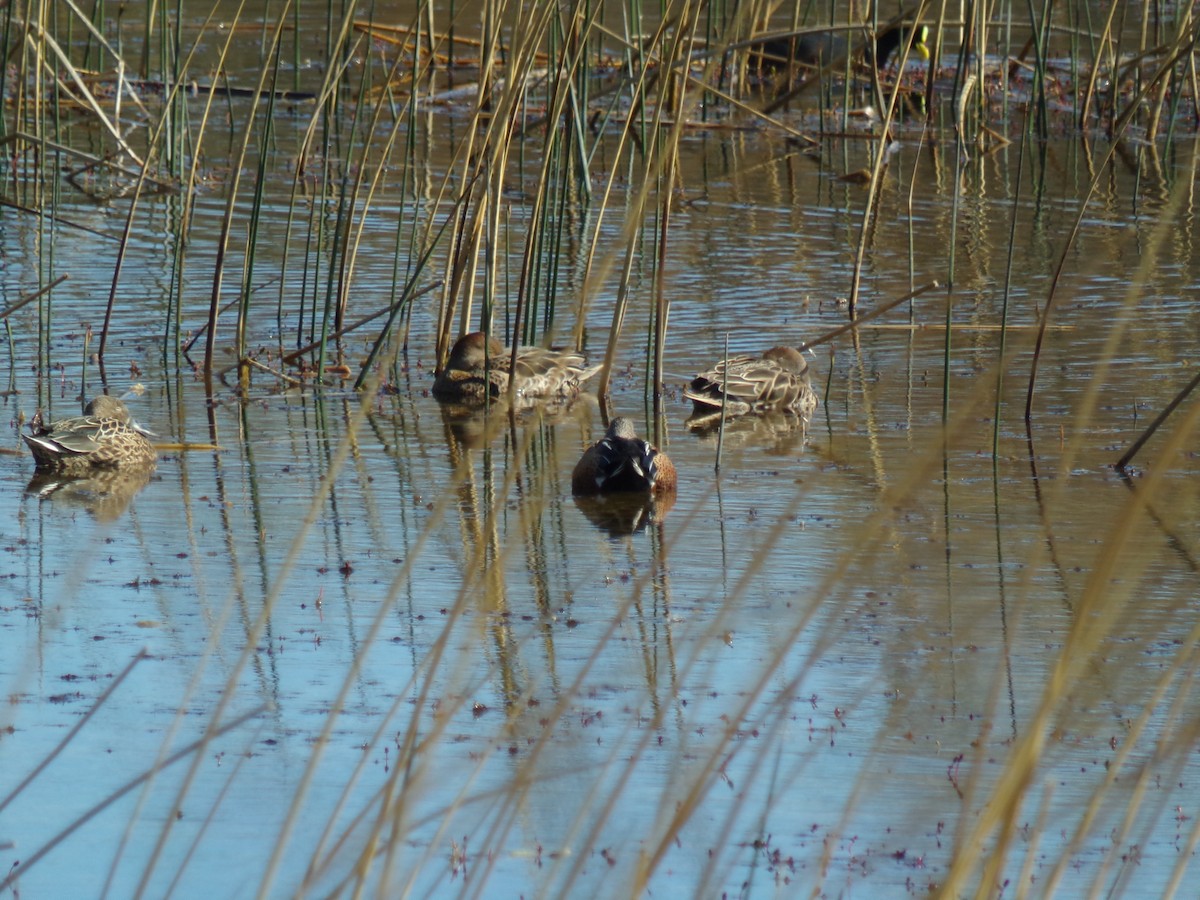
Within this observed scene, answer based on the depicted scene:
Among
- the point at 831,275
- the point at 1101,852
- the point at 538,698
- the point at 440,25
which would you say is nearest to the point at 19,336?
the point at 831,275

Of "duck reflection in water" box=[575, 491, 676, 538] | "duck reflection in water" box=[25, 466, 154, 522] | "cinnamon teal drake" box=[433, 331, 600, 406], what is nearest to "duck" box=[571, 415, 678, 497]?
"duck reflection in water" box=[575, 491, 676, 538]

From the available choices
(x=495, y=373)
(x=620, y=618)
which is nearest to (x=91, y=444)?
(x=495, y=373)

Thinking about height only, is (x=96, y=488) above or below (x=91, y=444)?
below

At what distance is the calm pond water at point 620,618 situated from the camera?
3.54 m

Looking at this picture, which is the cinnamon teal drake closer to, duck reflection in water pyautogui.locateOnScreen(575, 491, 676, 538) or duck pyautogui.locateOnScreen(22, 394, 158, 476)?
duck reflection in water pyautogui.locateOnScreen(575, 491, 676, 538)

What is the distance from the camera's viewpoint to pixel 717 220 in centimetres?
1462

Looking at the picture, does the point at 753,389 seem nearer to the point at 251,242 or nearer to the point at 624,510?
the point at 624,510

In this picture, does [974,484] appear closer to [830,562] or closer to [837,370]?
[830,562]

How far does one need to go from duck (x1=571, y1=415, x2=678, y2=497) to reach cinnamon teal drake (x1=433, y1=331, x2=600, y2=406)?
1219 millimetres

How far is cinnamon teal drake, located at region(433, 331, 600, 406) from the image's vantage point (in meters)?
9.14

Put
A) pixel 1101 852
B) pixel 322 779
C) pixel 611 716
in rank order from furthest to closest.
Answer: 1. pixel 611 716
2. pixel 322 779
3. pixel 1101 852

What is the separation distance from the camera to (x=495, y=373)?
30.2 ft

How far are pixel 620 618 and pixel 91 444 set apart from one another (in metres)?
5.56

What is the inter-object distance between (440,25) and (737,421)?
48.3ft
